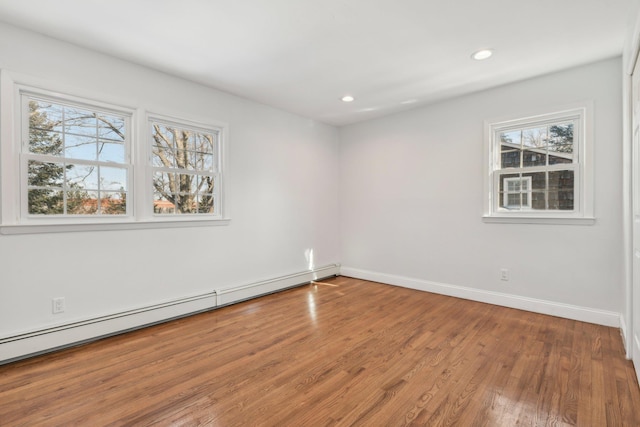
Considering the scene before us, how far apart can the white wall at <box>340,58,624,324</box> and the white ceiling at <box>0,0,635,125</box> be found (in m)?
0.36

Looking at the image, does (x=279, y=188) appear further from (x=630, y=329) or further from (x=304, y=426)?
(x=630, y=329)

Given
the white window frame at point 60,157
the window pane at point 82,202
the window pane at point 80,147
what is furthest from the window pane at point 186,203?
the window pane at point 80,147

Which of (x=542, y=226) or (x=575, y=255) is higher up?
(x=542, y=226)

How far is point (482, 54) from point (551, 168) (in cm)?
151

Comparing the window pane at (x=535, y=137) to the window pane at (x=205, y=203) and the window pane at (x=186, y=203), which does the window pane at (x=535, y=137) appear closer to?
the window pane at (x=205, y=203)

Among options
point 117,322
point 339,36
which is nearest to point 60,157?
point 117,322

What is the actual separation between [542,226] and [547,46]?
1.81 m

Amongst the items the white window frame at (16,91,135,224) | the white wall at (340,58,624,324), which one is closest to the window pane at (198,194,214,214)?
the white window frame at (16,91,135,224)

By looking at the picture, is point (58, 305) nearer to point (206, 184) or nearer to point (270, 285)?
point (206, 184)

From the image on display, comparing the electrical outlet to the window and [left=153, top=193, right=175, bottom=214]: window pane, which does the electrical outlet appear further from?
the window

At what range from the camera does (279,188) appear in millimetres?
4484

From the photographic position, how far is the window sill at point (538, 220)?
3147 mm

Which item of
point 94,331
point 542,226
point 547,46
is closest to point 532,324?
point 542,226

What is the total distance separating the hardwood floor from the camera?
1789mm
